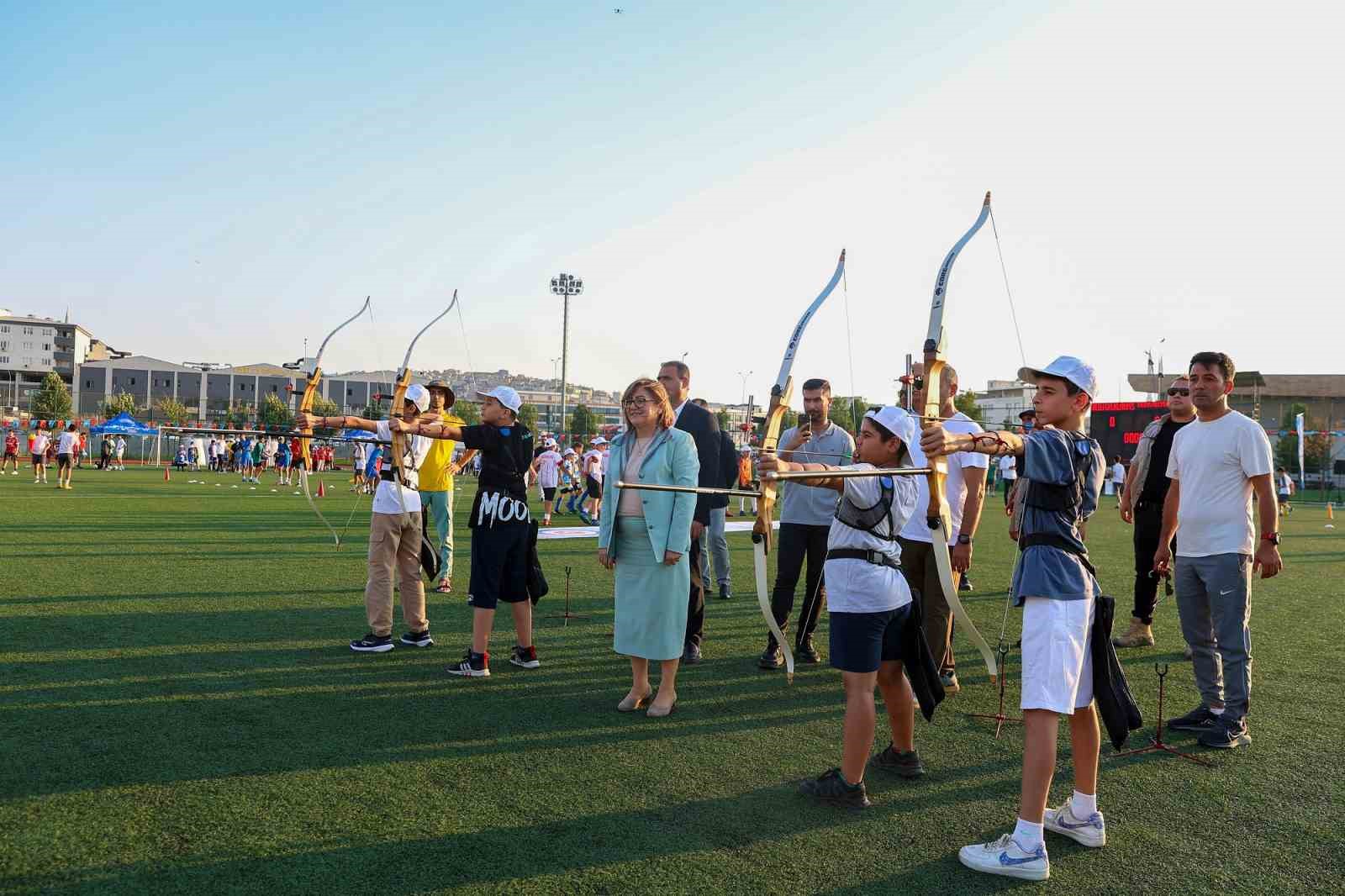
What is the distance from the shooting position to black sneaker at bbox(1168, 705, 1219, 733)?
521cm

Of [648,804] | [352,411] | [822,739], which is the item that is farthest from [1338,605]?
[352,411]

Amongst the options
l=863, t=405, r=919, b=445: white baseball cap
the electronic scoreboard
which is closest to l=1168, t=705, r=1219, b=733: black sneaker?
l=863, t=405, r=919, b=445: white baseball cap

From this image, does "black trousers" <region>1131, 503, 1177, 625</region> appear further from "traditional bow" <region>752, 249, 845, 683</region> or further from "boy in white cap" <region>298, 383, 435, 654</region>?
"boy in white cap" <region>298, 383, 435, 654</region>

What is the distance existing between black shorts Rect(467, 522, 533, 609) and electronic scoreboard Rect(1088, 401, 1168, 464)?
1183 inches

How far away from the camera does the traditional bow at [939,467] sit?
3.70 metres

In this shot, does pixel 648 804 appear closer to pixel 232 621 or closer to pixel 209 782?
pixel 209 782

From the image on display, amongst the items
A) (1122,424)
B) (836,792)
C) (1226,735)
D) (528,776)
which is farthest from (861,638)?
(1122,424)

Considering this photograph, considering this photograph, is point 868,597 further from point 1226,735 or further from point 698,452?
point 698,452

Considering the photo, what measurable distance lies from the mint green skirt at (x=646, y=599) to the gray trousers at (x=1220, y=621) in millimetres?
2872

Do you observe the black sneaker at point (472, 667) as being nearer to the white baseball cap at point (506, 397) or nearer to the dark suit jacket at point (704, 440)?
the white baseball cap at point (506, 397)

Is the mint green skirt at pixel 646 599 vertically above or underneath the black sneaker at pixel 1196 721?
above

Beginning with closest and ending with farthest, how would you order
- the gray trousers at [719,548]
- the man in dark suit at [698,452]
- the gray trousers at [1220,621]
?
the gray trousers at [1220,621], the man in dark suit at [698,452], the gray trousers at [719,548]

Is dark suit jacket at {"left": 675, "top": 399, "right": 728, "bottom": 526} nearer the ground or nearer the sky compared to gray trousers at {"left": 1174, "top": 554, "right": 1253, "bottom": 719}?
nearer the sky

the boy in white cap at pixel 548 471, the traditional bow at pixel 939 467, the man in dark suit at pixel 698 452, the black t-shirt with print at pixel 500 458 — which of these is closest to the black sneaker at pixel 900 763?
the traditional bow at pixel 939 467
